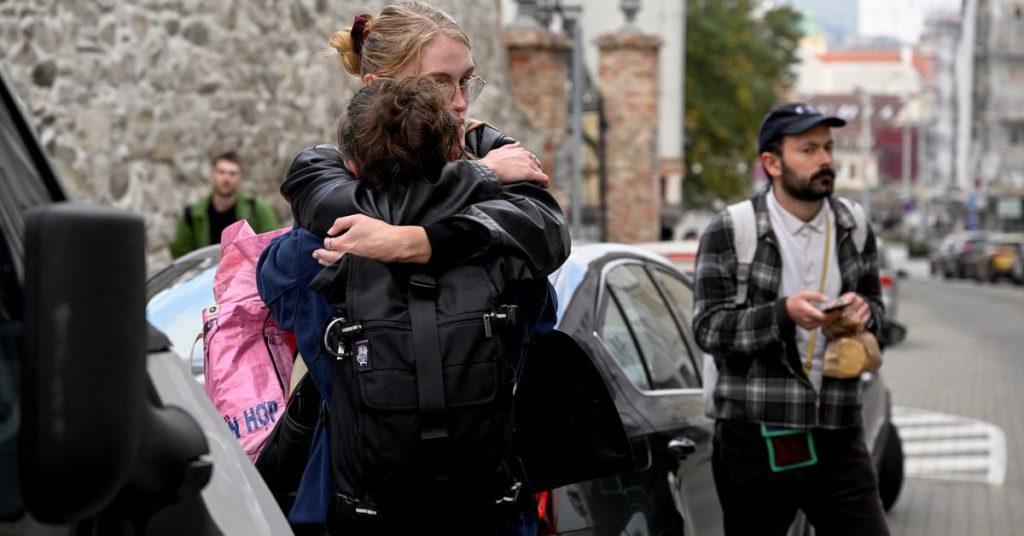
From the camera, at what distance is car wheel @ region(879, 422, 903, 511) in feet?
27.9

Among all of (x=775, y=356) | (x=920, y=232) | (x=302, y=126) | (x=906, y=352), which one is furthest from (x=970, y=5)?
(x=775, y=356)

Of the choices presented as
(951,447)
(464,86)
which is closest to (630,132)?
(951,447)

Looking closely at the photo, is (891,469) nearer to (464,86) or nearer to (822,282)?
(822,282)

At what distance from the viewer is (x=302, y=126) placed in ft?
47.4

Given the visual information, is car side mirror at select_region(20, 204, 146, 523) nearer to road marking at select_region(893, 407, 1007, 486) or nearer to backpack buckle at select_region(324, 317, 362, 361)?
backpack buckle at select_region(324, 317, 362, 361)

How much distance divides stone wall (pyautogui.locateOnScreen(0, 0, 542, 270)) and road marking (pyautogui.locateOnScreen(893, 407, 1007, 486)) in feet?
13.8

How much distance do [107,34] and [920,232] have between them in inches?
4095

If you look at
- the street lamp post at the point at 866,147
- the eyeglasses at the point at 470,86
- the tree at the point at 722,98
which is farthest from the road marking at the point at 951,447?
the street lamp post at the point at 866,147

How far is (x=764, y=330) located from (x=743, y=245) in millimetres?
283

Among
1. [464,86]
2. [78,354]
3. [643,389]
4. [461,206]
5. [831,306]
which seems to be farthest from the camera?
[643,389]

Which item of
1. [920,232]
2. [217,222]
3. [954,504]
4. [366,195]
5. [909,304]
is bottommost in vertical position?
[920,232]

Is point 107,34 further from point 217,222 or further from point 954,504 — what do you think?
point 954,504

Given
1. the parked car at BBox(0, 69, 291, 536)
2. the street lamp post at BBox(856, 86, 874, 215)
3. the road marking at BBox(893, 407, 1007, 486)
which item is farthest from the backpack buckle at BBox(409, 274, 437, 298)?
the street lamp post at BBox(856, 86, 874, 215)

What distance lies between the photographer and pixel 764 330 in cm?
459
